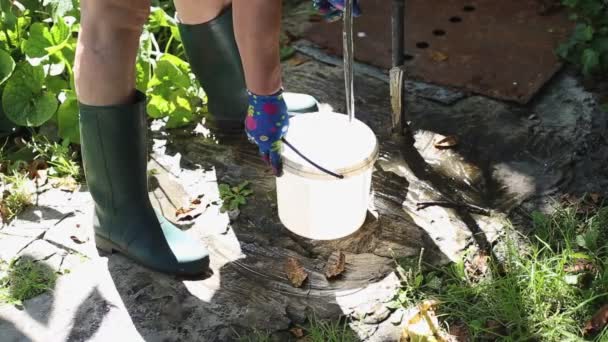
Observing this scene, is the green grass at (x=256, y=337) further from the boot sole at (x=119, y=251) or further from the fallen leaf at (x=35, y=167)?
the fallen leaf at (x=35, y=167)

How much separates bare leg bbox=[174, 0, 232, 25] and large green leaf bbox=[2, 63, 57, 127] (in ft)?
1.92

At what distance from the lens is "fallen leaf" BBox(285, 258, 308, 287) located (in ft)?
6.64

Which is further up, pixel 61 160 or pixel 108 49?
pixel 108 49

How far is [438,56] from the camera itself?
9.46ft

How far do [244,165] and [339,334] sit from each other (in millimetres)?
822

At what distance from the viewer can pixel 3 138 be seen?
2641 mm

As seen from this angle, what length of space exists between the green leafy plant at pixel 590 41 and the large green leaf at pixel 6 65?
208 cm

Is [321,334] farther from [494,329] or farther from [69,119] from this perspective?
[69,119]

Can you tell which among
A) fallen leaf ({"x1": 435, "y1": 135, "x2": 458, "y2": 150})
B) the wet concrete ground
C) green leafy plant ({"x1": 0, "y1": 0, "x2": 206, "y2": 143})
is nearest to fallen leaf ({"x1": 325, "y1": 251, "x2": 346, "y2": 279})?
the wet concrete ground

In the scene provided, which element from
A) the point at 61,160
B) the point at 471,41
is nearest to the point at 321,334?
the point at 61,160

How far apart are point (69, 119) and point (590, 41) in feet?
6.55

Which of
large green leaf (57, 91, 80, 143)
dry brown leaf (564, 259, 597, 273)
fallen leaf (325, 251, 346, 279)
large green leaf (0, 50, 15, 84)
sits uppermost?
large green leaf (0, 50, 15, 84)

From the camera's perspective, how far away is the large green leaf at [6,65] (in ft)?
8.13

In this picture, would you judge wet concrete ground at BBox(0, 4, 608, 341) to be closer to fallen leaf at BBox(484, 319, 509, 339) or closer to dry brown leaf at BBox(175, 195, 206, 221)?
dry brown leaf at BBox(175, 195, 206, 221)
